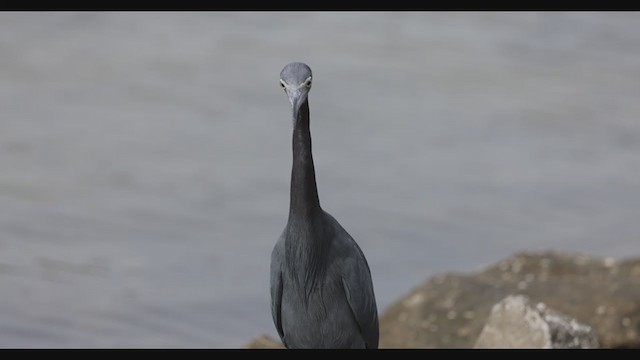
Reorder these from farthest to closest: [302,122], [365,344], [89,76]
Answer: [89,76] → [365,344] → [302,122]

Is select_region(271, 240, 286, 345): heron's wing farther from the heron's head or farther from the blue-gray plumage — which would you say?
the heron's head

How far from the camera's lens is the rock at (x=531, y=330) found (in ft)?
23.4

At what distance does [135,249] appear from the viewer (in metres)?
10.6

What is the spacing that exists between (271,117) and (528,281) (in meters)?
4.11

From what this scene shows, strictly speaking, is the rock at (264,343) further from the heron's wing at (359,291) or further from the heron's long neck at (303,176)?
the heron's long neck at (303,176)

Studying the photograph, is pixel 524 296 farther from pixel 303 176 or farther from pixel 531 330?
pixel 303 176

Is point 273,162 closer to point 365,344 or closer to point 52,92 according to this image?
point 52,92

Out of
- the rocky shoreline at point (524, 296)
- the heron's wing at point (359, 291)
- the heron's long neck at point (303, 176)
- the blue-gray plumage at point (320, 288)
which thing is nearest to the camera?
the heron's long neck at point (303, 176)

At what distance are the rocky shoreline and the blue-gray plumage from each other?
193 cm

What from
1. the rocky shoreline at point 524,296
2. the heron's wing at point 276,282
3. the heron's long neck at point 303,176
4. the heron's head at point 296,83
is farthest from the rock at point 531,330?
the heron's head at point 296,83

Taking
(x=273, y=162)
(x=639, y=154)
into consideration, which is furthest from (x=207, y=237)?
(x=639, y=154)

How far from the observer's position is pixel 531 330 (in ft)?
23.4

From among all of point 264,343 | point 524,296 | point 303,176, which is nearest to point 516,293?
point 524,296

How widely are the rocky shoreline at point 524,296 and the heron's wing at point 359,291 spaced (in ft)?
6.46
